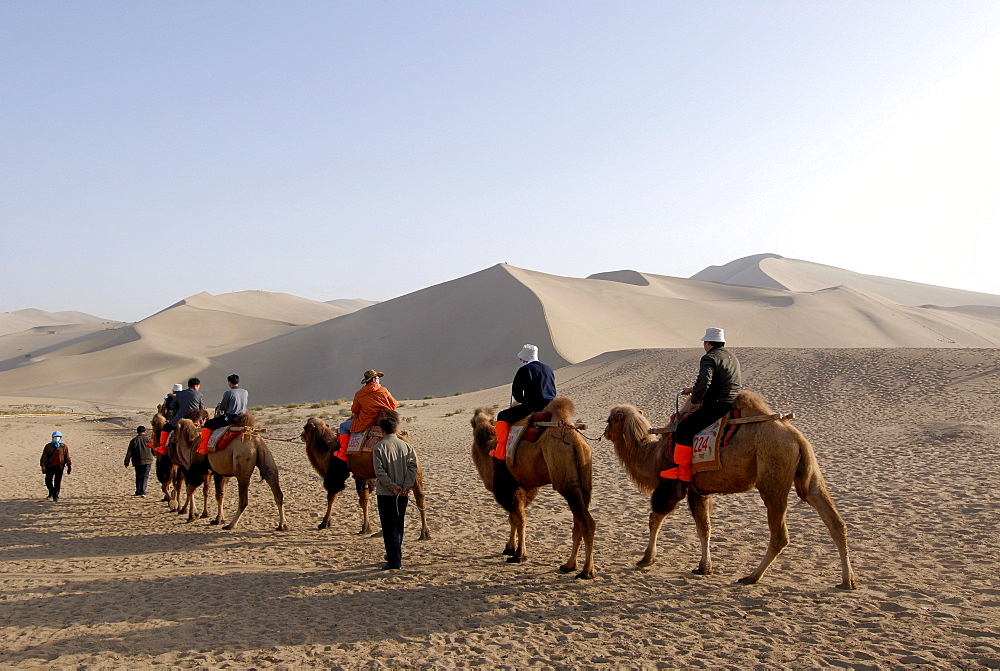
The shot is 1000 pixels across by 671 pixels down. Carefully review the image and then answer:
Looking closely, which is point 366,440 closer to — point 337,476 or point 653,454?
point 337,476

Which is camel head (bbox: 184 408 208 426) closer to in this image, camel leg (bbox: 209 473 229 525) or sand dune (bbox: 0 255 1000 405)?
camel leg (bbox: 209 473 229 525)

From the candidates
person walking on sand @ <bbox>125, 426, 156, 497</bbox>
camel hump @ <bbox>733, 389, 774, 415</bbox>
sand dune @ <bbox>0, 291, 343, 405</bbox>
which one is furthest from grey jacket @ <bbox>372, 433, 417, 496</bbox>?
sand dune @ <bbox>0, 291, 343, 405</bbox>

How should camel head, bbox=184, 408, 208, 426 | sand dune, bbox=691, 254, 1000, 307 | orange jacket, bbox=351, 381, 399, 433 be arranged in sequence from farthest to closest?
1. sand dune, bbox=691, 254, 1000, 307
2. camel head, bbox=184, 408, 208, 426
3. orange jacket, bbox=351, 381, 399, 433

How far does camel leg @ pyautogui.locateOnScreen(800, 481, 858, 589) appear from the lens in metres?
6.58

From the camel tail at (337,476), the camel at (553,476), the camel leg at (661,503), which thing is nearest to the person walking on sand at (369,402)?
the camel tail at (337,476)

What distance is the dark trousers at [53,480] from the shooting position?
42.0 feet

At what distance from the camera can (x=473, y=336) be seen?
192ft

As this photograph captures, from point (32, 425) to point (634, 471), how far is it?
31581 mm

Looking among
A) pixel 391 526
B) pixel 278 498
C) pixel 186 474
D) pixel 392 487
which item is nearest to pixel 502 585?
pixel 391 526

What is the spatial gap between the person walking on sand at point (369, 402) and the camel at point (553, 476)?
1.66m

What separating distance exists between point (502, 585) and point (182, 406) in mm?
7418

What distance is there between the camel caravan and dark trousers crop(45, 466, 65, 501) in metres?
6.29

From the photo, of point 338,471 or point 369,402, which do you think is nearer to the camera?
point 369,402

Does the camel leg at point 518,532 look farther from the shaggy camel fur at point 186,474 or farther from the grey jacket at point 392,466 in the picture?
the shaggy camel fur at point 186,474
